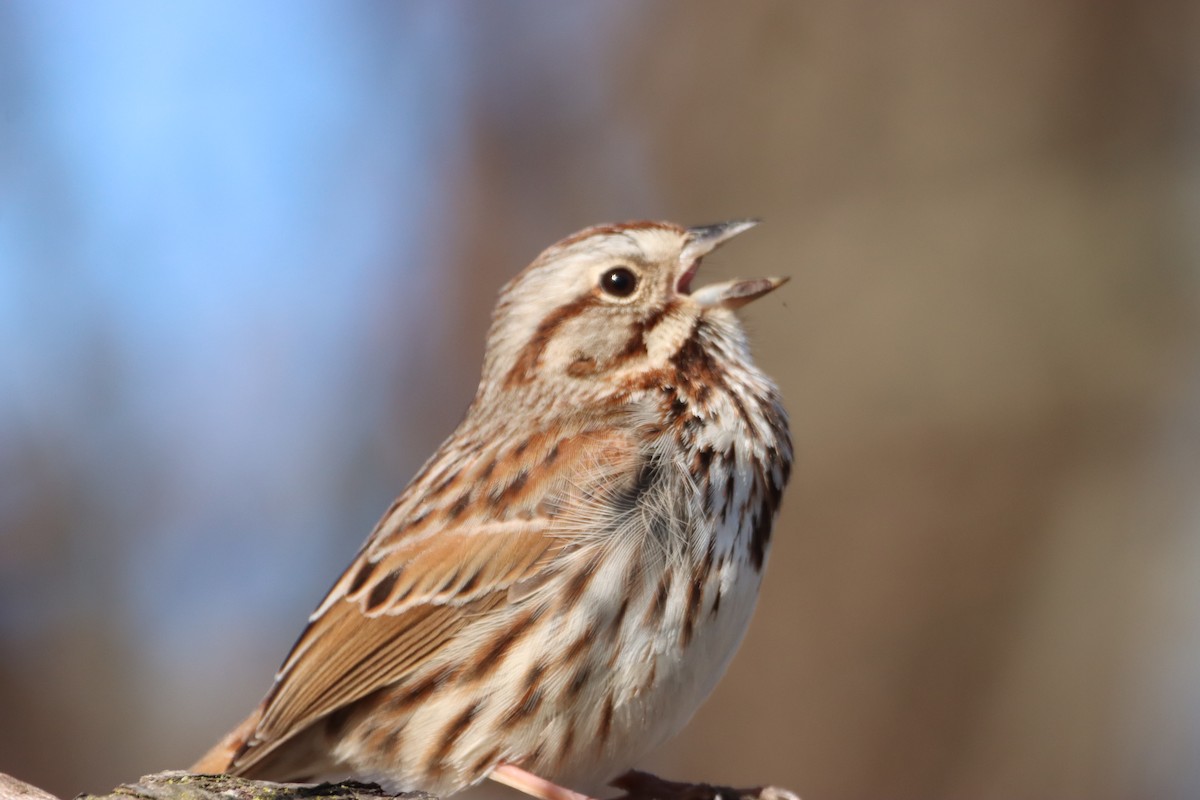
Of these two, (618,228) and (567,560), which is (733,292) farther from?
(567,560)

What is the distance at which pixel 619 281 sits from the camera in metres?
4.51

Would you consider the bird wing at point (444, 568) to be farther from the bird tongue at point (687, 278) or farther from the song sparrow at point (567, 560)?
the bird tongue at point (687, 278)

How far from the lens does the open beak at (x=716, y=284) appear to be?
171 inches

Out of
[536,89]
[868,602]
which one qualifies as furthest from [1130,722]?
[536,89]

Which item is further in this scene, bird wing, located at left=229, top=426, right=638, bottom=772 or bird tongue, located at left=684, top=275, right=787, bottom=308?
bird tongue, located at left=684, top=275, right=787, bottom=308

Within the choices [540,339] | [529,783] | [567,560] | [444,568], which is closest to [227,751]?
[444,568]

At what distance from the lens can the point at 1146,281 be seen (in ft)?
26.5

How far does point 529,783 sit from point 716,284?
1.75 metres

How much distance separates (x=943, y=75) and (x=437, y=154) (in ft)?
14.0

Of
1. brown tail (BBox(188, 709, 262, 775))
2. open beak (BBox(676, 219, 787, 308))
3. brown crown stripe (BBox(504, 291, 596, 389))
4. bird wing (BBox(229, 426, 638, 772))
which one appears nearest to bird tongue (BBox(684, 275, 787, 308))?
open beak (BBox(676, 219, 787, 308))

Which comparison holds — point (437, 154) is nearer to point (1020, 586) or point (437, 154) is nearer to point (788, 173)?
point (788, 173)

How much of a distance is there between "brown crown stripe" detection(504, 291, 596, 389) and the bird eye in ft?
0.22

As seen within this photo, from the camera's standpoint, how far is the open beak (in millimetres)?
4336

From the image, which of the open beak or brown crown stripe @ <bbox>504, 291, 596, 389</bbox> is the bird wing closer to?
brown crown stripe @ <bbox>504, 291, 596, 389</bbox>
